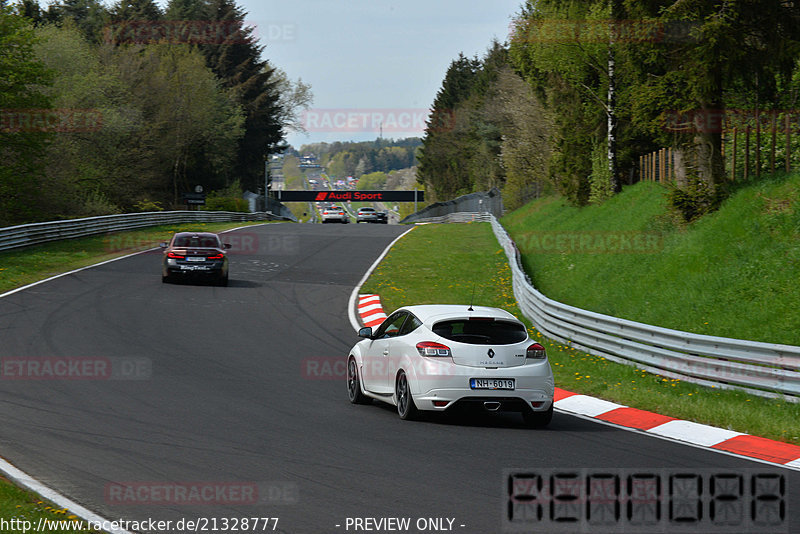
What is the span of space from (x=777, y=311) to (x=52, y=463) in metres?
12.7

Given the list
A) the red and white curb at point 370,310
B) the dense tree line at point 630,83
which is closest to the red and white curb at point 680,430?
the red and white curb at point 370,310

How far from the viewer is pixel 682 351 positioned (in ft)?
47.4

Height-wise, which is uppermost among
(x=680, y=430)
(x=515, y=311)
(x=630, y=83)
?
(x=630, y=83)

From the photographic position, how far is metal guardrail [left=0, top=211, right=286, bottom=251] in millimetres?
33469

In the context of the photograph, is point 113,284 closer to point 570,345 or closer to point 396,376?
point 570,345

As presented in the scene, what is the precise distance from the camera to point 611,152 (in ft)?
129

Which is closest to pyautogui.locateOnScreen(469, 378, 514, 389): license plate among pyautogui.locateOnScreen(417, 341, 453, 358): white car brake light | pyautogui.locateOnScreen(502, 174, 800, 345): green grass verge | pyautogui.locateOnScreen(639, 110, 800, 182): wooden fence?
pyautogui.locateOnScreen(417, 341, 453, 358): white car brake light

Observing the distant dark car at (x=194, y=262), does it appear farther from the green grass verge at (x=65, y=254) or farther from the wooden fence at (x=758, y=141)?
the wooden fence at (x=758, y=141)

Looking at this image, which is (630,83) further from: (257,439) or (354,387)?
(257,439)

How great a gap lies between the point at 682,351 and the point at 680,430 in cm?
383

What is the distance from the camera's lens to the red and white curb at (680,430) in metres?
9.58

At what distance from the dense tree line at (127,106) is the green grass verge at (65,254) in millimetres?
5359

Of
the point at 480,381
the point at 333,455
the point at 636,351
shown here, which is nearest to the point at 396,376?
the point at 480,381

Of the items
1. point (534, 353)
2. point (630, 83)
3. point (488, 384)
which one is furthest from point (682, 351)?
point (630, 83)
